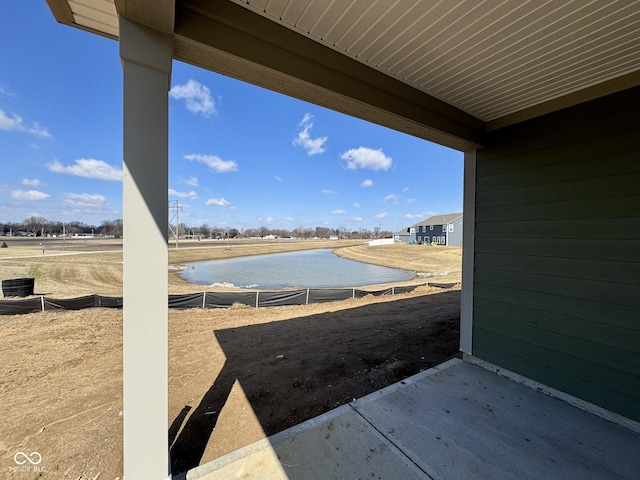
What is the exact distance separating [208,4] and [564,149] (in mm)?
2970

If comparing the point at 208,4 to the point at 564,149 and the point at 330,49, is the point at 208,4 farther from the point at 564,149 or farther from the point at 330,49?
the point at 564,149

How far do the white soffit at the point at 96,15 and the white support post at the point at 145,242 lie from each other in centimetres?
16

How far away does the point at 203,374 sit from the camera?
9.26ft

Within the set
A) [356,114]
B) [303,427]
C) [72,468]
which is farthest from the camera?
[356,114]

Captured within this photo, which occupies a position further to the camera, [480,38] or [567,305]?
[567,305]

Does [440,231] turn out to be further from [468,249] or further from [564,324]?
[564,324]

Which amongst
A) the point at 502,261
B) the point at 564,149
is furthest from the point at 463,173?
the point at 502,261

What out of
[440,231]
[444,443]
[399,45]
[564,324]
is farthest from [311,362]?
[440,231]

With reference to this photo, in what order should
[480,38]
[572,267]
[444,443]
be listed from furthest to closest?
[572,267] < [444,443] < [480,38]

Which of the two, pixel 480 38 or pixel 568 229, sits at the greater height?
pixel 480 38

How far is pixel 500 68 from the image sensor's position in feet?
6.22

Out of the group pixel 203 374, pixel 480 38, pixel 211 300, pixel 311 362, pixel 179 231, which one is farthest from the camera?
pixel 179 231

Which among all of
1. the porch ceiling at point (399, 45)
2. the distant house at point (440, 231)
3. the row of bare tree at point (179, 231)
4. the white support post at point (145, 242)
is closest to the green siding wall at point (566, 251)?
the porch ceiling at point (399, 45)

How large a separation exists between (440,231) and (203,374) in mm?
39127
